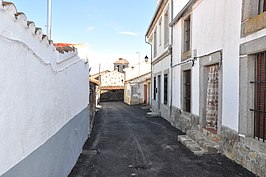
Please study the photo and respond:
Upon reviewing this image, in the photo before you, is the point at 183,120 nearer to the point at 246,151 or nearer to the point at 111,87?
the point at 246,151

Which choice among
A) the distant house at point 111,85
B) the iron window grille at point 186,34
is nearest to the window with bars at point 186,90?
the iron window grille at point 186,34

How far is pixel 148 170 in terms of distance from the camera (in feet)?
17.6

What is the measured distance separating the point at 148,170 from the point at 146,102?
2366cm

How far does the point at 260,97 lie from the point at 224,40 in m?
1.99

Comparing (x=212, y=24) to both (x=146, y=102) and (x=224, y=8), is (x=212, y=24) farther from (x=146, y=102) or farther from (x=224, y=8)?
(x=146, y=102)

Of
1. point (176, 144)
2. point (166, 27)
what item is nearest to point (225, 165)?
point (176, 144)

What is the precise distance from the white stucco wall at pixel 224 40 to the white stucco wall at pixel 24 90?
4.07 meters

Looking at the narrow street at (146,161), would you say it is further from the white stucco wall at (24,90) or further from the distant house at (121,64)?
the distant house at (121,64)

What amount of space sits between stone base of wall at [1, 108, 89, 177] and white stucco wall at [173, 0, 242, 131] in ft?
12.4

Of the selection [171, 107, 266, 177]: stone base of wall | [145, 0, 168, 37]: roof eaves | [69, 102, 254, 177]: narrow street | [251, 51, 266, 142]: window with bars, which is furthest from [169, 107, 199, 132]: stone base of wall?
[145, 0, 168, 37]: roof eaves

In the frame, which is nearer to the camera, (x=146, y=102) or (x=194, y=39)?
(x=194, y=39)

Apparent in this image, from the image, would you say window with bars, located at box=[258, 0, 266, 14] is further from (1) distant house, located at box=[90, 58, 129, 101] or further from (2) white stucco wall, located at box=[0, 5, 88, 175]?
(1) distant house, located at box=[90, 58, 129, 101]

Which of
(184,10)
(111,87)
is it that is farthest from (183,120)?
(111,87)

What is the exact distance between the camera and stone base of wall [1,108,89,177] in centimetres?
273
